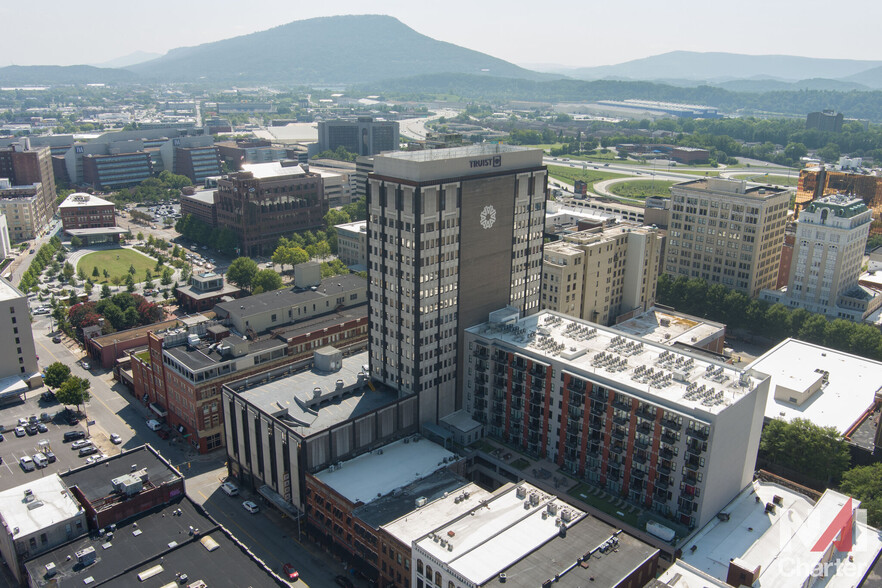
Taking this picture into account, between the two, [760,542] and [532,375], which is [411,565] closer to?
[532,375]

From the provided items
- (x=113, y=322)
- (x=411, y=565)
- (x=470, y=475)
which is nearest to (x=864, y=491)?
(x=470, y=475)

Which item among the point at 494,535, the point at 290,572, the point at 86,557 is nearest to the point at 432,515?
the point at 494,535

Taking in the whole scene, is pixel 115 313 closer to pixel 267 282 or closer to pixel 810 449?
pixel 267 282

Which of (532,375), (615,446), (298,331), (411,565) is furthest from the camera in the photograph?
(298,331)

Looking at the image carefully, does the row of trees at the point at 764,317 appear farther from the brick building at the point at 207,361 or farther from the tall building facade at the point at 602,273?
the brick building at the point at 207,361

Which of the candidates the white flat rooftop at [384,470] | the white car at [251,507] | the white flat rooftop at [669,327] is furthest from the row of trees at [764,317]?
the white car at [251,507]

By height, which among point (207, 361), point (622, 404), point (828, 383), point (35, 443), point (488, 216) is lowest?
point (35, 443)

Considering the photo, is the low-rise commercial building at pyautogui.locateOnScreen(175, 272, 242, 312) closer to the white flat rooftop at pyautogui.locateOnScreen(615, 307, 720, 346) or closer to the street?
the street

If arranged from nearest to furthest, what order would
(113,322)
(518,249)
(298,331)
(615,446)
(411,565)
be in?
(411,565), (615,446), (518,249), (298,331), (113,322)
